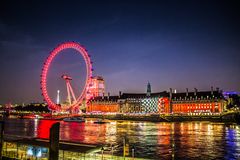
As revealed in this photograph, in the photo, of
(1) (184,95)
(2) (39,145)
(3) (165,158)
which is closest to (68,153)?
(2) (39,145)

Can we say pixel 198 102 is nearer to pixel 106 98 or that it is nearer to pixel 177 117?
pixel 177 117

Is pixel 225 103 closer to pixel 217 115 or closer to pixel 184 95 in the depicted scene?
pixel 184 95

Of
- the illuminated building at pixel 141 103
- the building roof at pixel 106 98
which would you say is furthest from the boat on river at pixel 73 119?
the building roof at pixel 106 98

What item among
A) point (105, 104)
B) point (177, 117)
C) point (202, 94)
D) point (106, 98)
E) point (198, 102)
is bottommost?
point (177, 117)

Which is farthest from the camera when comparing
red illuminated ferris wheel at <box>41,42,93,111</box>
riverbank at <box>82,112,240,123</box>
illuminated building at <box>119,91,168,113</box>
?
illuminated building at <box>119,91,168,113</box>

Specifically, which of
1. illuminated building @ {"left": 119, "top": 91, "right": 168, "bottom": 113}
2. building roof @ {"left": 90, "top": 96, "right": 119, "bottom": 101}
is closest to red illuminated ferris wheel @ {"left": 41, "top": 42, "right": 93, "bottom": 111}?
illuminated building @ {"left": 119, "top": 91, "right": 168, "bottom": 113}

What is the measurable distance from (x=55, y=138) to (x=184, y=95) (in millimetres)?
121809

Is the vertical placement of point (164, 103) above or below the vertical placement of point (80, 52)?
below

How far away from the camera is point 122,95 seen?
155375 mm

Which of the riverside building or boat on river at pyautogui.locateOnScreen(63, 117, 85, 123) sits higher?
the riverside building

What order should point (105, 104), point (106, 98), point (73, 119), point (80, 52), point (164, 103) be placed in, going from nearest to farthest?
point (80, 52) < point (73, 119) < point (164, 103) < point (105, 104) < point (106, 98)

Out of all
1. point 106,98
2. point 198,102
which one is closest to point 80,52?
point 198,102

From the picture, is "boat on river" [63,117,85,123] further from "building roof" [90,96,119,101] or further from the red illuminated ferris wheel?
"building roof" [90,96,119,101]

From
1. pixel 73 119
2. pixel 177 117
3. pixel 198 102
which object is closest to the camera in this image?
pixel 73 119
